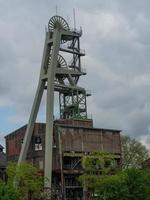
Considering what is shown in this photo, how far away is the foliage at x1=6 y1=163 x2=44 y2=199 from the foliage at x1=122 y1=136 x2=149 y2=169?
1770 inches

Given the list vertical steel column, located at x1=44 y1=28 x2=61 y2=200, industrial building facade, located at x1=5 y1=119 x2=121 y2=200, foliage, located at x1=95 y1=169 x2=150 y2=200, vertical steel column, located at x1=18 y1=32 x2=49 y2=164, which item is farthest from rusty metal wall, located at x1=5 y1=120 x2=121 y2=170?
foliage, located at x1=95 y1=169 x2=150 y2=200

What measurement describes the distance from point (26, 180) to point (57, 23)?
48600mm

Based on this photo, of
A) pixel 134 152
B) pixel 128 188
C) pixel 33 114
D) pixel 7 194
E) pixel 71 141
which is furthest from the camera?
pixel 134 152

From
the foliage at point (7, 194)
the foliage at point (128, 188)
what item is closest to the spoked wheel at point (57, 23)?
the foliage at point (128, 188)

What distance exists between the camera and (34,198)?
97.3 meters

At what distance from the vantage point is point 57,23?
125438 mm

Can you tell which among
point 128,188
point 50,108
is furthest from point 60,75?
point 128,188

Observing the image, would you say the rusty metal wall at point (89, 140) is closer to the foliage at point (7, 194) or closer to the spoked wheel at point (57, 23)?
the spoked wheel at point (57, 23)

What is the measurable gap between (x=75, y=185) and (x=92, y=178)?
1020 inches

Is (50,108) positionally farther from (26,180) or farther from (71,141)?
(26,180)

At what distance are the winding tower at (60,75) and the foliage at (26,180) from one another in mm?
23358

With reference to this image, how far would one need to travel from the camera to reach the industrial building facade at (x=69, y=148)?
380 feet

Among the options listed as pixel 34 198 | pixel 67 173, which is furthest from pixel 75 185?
pixel 34 198

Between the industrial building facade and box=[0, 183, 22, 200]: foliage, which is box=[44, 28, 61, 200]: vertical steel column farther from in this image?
box=[0, 183, 22, 200]: foliage
